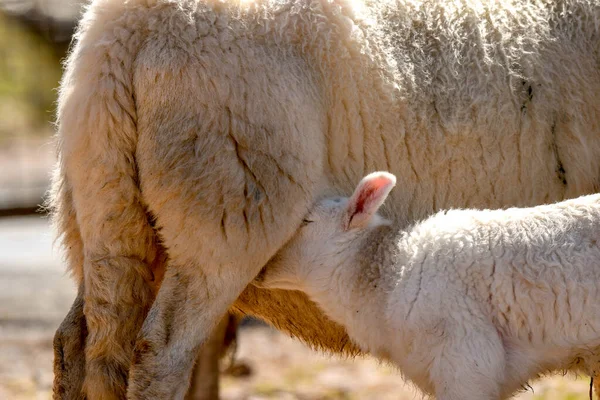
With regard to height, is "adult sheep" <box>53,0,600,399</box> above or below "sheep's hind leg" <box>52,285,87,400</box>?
above

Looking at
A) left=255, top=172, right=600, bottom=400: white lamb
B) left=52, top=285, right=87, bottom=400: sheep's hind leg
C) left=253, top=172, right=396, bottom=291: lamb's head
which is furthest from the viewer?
left=52, top=285, right=87, bottom=400: sheep's hind leg

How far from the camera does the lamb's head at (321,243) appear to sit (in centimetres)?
383

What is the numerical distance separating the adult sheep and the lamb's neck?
0.86ft

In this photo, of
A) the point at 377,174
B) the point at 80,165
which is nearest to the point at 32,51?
the point at 80,165

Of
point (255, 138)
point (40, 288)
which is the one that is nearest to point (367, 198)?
point (255, 138)

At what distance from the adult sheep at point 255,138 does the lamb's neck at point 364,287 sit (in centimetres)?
26

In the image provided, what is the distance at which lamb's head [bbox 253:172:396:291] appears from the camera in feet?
12.6

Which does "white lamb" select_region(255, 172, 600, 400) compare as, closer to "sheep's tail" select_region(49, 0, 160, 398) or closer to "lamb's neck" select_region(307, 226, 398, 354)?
"lamb's neck" select_region(307, 226, 398, 354)

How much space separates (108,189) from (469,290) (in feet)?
4.61

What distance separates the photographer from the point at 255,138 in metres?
3.72

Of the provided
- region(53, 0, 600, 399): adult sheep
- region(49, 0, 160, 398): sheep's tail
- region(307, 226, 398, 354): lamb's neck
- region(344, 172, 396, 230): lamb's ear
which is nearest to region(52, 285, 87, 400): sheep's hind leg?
region(53, 0, 600, 399): adult sheep

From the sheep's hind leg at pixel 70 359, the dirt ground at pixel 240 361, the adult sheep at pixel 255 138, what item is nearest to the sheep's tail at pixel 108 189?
the adult sheep at pixel 255 138

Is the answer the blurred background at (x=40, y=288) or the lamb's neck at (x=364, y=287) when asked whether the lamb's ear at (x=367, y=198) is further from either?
the blurred background at (x=40, y=288)

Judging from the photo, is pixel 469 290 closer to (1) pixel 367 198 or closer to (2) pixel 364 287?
(2) pixel 364 287
